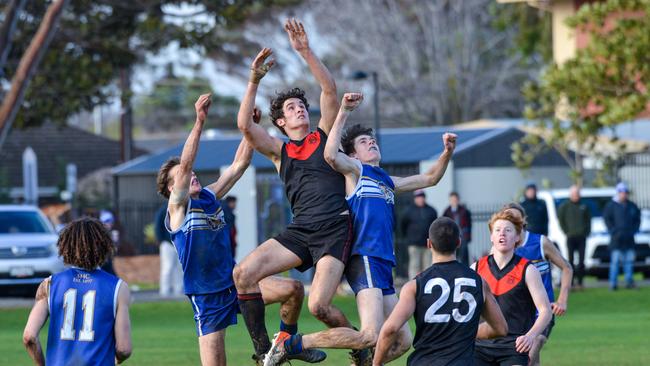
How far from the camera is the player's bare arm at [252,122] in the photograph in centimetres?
1038

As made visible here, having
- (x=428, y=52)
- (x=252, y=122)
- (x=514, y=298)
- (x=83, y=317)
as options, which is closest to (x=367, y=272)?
(x=514, y=298)

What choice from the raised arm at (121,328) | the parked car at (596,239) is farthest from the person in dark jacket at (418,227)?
the raised arm at (121,328)

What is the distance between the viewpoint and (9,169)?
56.0 meters

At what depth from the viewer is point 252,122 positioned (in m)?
10.8

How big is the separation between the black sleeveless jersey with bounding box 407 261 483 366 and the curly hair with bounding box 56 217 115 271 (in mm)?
1991

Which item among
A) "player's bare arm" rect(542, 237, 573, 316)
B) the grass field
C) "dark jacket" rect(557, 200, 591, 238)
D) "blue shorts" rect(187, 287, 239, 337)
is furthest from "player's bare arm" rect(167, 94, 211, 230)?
"dark jacket" rect(557, 200, 591, 238)

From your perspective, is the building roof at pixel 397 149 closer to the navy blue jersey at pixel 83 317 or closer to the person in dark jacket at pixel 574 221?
the person in dark jacket at pixel 574 221

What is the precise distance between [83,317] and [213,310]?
285cm

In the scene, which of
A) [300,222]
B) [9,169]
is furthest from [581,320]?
[9,169]

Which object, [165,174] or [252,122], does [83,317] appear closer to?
[165,174]

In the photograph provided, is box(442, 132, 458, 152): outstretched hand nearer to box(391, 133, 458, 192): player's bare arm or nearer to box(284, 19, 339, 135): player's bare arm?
box(391, 133, 458, 192): player's bare arm

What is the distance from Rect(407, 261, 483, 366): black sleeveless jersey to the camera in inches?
343

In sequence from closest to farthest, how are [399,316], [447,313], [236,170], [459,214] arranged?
[399,316], [447,313], [236,170], [459,214]

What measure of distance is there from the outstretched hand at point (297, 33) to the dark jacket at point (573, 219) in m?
16.2
